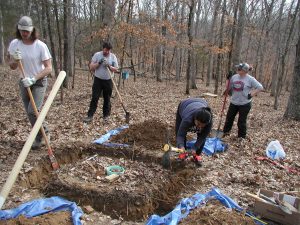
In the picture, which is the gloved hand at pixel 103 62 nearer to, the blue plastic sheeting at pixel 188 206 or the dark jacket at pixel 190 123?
the dark jacket at pixel 190 123

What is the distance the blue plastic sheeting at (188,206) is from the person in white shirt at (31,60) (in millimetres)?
2758

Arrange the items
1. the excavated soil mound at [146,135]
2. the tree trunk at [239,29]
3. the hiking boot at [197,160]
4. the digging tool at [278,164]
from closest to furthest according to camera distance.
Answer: the hiking boot at [197,160] → the digging tool at [278,164] → the excavated soil mound at [146,135] → the tree trunk at [239,29]

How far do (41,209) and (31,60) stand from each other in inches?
94.8

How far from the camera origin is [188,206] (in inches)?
153

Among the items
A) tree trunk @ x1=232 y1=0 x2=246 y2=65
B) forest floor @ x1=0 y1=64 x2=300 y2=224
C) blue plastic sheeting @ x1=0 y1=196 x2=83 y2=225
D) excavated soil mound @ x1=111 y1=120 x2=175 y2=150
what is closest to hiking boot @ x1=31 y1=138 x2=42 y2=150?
forest floor @ x1=0 y1=64 x2=300 y2=224

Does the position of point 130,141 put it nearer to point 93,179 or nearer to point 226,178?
point 93,179

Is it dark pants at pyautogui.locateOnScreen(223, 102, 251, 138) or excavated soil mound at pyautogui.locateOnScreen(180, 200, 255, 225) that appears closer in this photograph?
excavated soil mound at pyautogui.locateOnScreen(180, 200, 255, 225)

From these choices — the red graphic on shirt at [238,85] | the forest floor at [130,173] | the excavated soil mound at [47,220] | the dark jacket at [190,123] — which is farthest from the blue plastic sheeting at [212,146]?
the excavated soil mound at [47,220]

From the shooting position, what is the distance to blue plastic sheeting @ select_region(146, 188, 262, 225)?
3479 mm

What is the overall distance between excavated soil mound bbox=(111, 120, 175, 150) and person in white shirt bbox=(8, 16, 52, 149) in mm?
2043

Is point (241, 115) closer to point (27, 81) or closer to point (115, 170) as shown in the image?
point (115, 170)

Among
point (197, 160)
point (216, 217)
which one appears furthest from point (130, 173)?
point (216, 217)

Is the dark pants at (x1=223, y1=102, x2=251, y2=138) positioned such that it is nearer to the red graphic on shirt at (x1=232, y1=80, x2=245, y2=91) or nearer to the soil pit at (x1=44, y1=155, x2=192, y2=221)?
the red graphic on shirt at (x1=232, y1=80, x2=245, y2=91)

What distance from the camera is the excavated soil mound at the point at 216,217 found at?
3.44m
